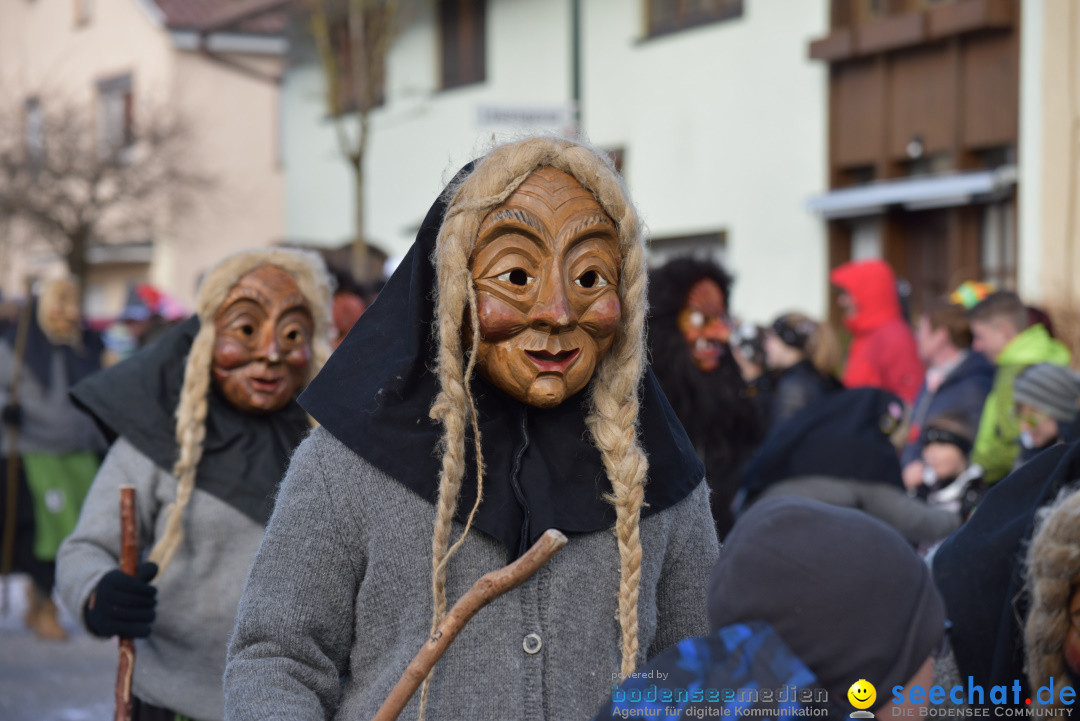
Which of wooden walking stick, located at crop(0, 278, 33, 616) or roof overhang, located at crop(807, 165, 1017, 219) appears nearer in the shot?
wooden walking stick, located at crop(0, 278, 33, 616)

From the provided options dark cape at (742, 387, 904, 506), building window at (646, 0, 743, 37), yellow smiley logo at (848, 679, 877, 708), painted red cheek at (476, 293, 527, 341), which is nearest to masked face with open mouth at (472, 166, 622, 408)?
painted red cheek at (476, 293, 527, 341)

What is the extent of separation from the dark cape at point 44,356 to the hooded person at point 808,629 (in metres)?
7.29

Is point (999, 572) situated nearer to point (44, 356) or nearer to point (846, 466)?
point (846, 466)

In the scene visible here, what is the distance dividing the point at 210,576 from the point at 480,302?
5.33ft

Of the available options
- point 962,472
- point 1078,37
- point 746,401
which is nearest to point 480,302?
point 746,401

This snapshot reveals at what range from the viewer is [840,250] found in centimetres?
1307

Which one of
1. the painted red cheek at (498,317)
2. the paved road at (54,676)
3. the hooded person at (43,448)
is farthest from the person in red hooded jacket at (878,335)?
the painted red cheek at (498,317)

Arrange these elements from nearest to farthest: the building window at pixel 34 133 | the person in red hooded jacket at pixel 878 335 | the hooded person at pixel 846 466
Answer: the hooded person at pixel 846 466
the person in red hooded jacket at pixel 878 335
the building window at pixel 34 133

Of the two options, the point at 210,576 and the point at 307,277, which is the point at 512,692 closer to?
the point at 210,576

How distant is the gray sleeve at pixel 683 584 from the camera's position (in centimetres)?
239

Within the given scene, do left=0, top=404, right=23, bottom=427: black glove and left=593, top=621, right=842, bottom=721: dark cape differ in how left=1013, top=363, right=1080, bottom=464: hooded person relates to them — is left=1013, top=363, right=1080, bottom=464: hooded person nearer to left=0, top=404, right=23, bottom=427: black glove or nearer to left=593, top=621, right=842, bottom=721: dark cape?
left=593, top=621, right=842, bottom=721: dark cape

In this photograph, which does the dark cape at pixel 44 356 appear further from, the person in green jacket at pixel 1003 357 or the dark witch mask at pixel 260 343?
the person in green jacket at pixel 1003 357

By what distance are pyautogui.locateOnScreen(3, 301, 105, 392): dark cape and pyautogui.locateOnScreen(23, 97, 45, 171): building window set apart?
39.4 ft

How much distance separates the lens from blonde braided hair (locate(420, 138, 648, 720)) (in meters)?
2.19
